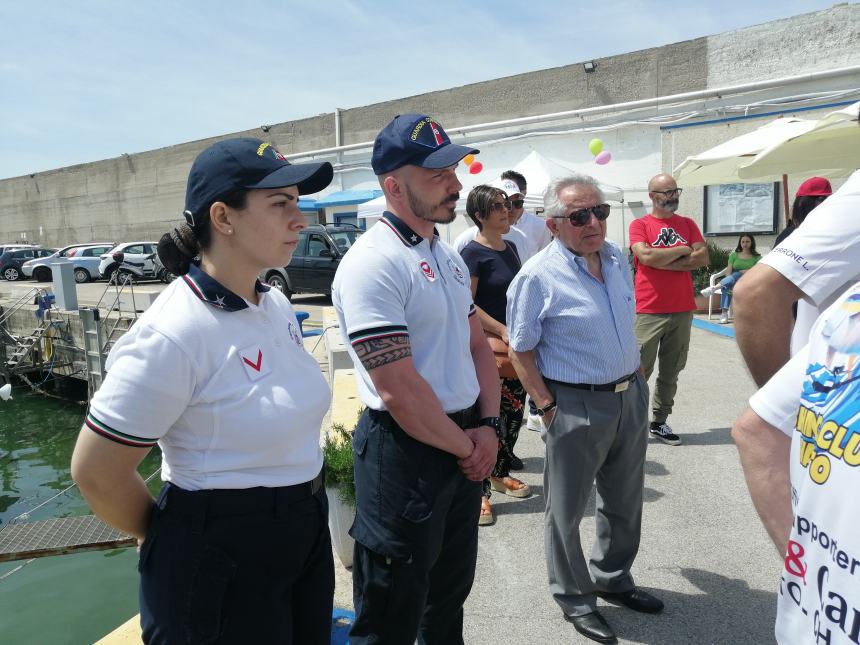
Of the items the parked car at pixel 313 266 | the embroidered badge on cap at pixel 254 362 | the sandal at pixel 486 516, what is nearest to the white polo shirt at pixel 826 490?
the embroidered badge on cap at pixel 254 362

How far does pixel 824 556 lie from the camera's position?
103cm

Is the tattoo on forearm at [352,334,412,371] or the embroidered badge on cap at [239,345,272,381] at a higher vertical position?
the embroidered badge on cap at [239,345,272,381]

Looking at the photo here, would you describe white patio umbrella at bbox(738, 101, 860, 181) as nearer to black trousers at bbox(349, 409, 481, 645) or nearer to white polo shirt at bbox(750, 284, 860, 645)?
black trousers at bbox(349, 409, 481, 645)

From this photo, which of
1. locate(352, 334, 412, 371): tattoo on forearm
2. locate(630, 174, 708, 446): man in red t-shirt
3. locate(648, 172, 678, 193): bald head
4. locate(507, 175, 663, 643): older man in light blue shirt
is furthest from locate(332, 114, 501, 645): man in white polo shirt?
locate(648, 172, 678, 193): bald head

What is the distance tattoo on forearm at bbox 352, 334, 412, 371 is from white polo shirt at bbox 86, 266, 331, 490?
28cm

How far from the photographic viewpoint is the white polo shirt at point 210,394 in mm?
1450

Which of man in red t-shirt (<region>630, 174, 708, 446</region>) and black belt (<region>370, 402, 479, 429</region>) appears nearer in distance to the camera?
black belt (<region>370, 402, 479, 429</region>)

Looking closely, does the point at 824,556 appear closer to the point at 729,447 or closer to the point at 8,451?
the point at 729,447

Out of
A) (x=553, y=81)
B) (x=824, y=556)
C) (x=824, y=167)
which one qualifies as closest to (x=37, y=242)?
(x=553, y=81)

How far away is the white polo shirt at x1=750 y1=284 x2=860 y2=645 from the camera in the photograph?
981 millimetres

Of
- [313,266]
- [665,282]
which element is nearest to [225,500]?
[665,282]

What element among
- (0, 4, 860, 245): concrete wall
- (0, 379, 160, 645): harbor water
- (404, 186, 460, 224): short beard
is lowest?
(0, 379, 160, 645): harbor water

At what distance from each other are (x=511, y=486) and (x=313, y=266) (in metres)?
13.3

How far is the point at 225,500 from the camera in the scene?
1550mm
